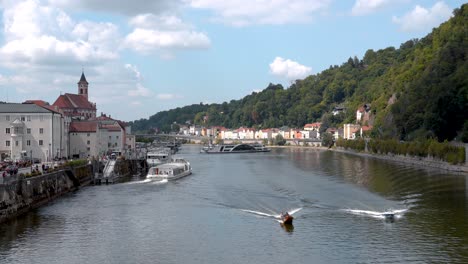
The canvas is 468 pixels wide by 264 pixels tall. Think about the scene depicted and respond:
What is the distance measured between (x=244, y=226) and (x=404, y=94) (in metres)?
62.7

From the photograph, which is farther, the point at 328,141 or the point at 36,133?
the point at 328,141

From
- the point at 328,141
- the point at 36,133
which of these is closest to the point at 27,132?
the point at 36,133

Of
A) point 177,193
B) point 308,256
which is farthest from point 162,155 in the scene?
Result: point 308,256

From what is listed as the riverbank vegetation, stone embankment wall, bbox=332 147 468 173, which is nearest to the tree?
the riverbank vegetation

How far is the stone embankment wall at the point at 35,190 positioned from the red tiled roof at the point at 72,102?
38.5m

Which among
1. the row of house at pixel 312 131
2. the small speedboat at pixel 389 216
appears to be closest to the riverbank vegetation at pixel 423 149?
the small speedboat at pixel 389 216

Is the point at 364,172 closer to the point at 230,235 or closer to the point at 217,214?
the point at 217,214

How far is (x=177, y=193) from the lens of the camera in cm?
3853

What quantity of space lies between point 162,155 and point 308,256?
50987 mm

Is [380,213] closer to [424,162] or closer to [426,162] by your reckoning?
[426,162]

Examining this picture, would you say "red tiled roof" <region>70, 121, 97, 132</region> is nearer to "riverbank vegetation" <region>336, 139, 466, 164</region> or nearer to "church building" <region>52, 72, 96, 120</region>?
"church building" <region>52, 72, 96, 120</region>

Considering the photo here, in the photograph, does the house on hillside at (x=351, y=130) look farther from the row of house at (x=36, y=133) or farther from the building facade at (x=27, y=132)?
the building facade at (x=27, y=132)

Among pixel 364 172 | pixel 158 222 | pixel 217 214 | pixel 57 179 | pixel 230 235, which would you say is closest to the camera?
pixel 230 235

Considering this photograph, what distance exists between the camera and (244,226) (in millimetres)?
26359
